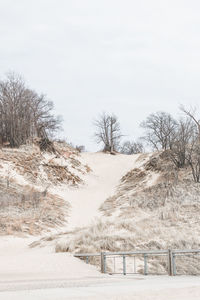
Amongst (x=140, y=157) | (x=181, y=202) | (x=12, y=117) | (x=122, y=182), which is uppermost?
(x=12, y=117)

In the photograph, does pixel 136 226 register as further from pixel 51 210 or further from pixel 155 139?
pixel 155 139

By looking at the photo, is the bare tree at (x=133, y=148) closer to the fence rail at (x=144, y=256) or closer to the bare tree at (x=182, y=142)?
the bare tree at (x=182, y=142)

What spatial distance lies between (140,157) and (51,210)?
2373cm

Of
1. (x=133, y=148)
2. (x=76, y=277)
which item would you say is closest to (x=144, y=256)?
(x=76, y=277)

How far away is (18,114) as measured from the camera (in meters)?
49.2

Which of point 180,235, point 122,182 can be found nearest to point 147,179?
point 122,182

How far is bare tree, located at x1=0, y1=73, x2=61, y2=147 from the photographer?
157 feet

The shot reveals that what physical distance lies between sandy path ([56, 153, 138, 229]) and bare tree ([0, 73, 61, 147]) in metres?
8.43

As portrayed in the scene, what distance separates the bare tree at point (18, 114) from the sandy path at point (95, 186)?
8435 mm

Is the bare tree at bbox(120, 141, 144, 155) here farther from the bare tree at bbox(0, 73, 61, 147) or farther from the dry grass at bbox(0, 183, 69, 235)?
the dry grass at bbox(0, 183, 69, 235)

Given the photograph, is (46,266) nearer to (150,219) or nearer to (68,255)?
(68,255)

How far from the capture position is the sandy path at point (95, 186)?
119ft

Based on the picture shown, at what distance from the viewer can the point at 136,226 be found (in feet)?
84.7

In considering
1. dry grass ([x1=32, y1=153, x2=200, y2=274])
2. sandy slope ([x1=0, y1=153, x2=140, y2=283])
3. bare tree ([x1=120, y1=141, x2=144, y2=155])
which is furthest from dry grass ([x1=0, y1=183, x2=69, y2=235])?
bare tree ([x1=120, y1=141, x2=144, y2=155])
